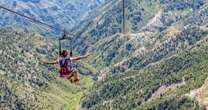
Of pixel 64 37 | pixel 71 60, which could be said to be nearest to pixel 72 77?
pixel 71 60

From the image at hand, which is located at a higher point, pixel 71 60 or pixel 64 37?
pixel 64 37

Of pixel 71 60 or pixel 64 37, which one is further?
pixel 71 60

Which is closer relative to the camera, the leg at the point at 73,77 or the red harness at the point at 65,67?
the red harness at the point at 65,67

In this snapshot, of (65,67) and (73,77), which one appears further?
(73,77)

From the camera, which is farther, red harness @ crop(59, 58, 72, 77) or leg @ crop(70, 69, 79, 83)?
leg @ crop(70, 69, 79, 83)

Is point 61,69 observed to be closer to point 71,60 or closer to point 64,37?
point 71,60

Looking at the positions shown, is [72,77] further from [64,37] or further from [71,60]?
[64,37]

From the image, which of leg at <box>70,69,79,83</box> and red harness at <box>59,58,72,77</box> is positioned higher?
red harness at <box>59,58,72,77</box>

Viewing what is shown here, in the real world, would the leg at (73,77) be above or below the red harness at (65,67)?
below

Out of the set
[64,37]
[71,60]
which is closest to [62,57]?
[71,60]

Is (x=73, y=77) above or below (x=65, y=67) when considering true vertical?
below
